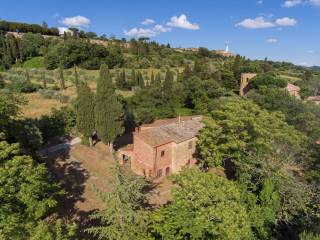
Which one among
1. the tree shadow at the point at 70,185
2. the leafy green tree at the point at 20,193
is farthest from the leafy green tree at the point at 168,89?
the leafy green tree at the point at 20,193

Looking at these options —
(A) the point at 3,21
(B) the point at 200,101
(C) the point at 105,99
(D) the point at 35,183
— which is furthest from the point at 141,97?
(A) the point at 3,21

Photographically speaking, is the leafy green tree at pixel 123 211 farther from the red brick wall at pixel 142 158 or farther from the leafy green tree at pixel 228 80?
the leafy green tree at pixel 228 80

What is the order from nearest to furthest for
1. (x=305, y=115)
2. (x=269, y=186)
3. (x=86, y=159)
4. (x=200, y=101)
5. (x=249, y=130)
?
(x=269, y=186) < (x=249, y=130) < (x=86, y=159) < (x=305, y=115) < (x=200, y=101)

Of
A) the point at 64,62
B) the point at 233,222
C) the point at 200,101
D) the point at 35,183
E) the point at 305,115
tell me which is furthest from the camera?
the point at 64,62

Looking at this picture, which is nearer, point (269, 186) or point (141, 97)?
point (269, 186)

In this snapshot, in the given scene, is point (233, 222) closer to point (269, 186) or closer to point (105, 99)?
point (269, 186)

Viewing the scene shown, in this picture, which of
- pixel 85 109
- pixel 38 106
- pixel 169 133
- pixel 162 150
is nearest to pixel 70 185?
pixel 162 150

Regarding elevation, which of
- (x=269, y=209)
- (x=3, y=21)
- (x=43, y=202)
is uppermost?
(x=3, y=21)
